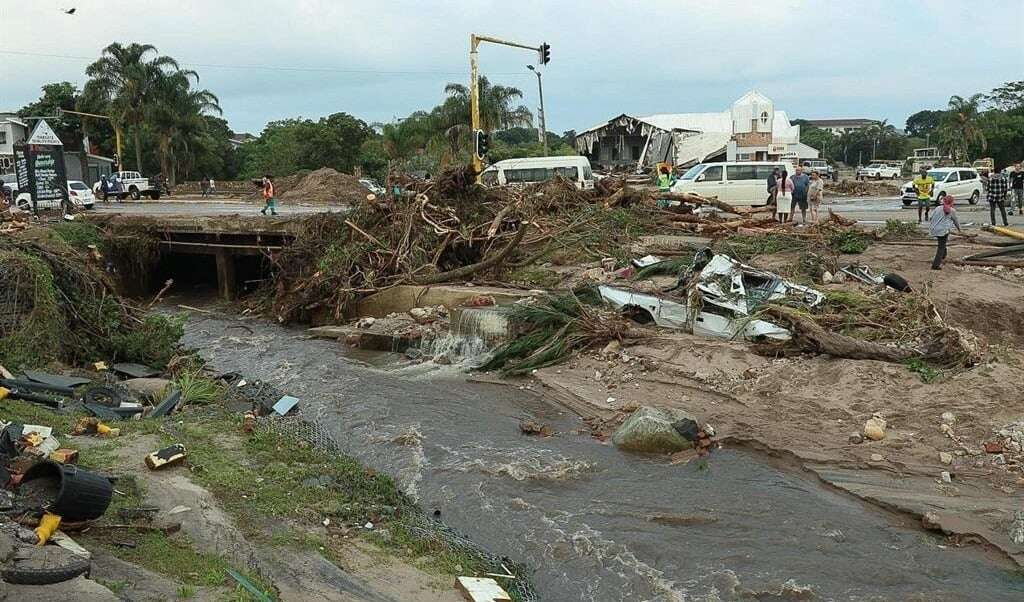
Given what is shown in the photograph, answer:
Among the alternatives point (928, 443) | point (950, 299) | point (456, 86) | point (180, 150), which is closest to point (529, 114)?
point (456, 86)

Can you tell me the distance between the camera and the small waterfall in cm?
1506

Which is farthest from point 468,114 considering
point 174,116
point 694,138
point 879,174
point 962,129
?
point 962,129

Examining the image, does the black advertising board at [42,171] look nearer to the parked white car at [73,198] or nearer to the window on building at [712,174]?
the parked white car at [73,198]

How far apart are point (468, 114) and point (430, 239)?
3015 cm

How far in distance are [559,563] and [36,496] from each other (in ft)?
13.6

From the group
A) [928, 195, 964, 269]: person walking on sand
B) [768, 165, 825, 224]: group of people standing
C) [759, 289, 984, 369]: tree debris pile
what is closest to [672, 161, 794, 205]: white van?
[768, 165, 825, 224]: group of people standing

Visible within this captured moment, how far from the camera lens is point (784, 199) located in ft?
69.5

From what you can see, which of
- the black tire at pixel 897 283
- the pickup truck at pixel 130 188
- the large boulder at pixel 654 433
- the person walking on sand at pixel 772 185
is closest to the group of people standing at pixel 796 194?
the person walking on sand at pixel 772 185

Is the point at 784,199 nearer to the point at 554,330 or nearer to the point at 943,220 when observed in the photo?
the point at 943,220

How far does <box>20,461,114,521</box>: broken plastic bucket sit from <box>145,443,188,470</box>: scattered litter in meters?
1.82

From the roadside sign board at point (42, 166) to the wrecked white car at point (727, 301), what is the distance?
1884cm

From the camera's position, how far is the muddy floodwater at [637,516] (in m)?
6.88

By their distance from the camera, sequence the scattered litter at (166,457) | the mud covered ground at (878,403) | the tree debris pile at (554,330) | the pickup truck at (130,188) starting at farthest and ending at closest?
the pickup truck at (130,188) → the tree debris pile at (554,330) → the mud covered ground at (878,403) → the scattered litter at (166,457)

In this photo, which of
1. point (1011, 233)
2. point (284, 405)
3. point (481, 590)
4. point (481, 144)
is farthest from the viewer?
point (481, 144)
